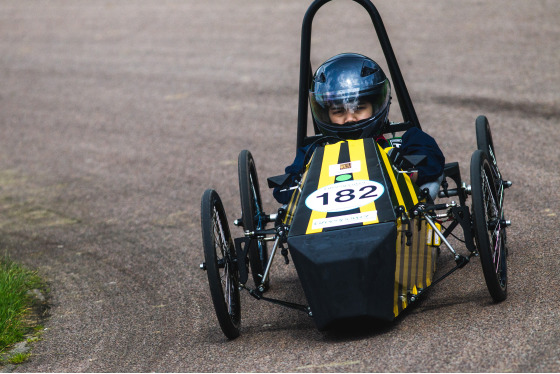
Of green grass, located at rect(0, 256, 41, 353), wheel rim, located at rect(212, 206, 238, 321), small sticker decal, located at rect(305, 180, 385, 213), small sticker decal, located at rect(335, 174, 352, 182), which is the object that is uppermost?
small sticker decal, located at rect(335, 174, 352, 182)

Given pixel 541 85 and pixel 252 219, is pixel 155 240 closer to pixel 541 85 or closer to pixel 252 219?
pixel 252 219

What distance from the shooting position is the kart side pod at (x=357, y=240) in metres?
4.91

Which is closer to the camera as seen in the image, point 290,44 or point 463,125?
point 463,125

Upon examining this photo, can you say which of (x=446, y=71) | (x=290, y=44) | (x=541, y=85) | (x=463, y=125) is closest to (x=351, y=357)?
(x=463, y=125)

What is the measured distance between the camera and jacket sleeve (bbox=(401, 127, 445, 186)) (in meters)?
6.04

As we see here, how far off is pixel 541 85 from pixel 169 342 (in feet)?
26.1

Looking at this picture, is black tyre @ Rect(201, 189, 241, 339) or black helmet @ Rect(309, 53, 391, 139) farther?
black helmet @ Rect(309, 53, 391, 139)

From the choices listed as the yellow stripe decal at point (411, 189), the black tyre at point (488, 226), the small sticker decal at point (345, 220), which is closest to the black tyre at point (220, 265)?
the small sticker decal at point (345, 220)

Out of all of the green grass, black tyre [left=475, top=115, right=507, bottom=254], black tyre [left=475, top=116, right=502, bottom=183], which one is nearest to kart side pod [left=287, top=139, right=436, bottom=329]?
black tyre [left=475, top=115, right=507, bottom=254]

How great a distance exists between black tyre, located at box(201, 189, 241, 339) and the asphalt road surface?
7.7 inches

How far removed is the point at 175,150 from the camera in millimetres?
11883

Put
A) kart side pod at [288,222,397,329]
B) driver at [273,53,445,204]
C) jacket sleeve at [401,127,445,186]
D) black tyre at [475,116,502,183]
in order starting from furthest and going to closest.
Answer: black tyre at [475,116,502,183] < driver at [273,53,445,204] < jacket sleeve at [401,127,445,186] < kart side pod at [288,222,397,329]

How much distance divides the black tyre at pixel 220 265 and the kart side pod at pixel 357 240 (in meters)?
0.49

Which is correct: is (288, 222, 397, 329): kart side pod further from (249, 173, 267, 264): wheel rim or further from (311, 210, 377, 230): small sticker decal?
(249, 173, 267, 264): wheel rim
